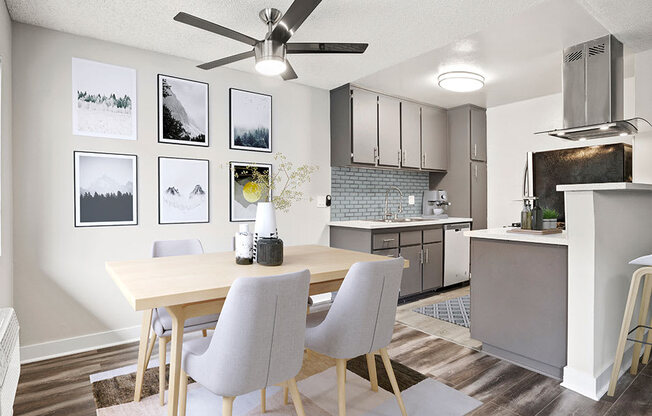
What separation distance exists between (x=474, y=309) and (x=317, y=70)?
252 cm

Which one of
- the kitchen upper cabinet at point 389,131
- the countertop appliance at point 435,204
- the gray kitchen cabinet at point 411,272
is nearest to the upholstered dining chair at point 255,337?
the gray kitchen cabinet at point 411,272

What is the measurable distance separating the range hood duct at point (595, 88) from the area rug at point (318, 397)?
242 centimetres

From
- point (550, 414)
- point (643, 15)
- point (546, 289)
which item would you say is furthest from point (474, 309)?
point (643, 15)

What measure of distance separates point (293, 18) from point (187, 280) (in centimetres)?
143

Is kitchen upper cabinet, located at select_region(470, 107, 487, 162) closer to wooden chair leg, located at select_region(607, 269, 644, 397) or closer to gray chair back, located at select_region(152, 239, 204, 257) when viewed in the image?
wooden chair leg, located at select_region(607, 269, 644, 397)

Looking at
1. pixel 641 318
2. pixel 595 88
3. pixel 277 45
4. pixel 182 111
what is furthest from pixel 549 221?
pixel 182 111

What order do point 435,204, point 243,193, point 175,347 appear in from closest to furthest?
point 175,347
point 243,193
point 435,204

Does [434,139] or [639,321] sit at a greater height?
[434,139]

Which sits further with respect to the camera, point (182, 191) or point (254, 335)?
point (182, 191)

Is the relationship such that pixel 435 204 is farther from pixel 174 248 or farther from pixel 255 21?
pixel 174 248

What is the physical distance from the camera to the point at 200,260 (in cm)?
209

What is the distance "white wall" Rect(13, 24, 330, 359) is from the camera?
8.89 feet

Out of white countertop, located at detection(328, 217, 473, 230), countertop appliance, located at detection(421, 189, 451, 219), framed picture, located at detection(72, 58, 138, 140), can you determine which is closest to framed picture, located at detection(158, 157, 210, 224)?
framed picture, located at detection(72, 58, 138, 140)

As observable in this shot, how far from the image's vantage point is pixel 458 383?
2324 mm
